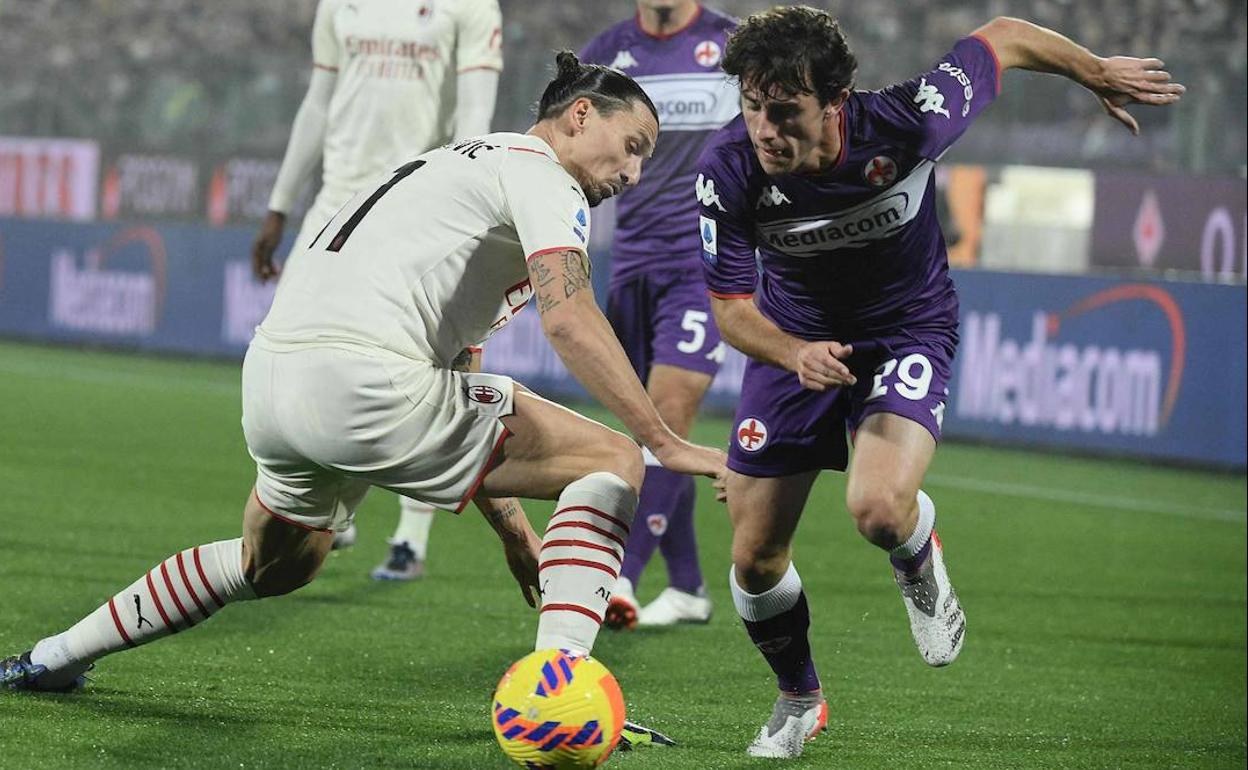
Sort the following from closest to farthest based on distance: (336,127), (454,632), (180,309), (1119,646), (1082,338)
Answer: (454,632)
(1119,646)
(336,127)
(1082,338)
(180,309)

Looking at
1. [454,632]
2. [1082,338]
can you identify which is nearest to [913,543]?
[454,632]

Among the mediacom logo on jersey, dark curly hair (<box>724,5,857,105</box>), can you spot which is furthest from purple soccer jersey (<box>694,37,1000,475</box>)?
the mediacom logo on jersey

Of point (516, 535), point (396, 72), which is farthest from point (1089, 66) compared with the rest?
point (396, 72)

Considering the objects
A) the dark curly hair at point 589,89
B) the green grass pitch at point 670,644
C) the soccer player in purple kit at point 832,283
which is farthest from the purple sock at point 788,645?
the dark curly hair at point 589,89

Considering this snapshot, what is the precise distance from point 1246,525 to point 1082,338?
2.62 metres

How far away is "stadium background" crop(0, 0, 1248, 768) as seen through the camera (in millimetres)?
5418

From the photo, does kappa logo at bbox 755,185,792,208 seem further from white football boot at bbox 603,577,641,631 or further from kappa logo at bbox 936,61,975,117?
white football boot at bbox 603,577,641,631

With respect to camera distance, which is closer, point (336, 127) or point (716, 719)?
point (716, 719)

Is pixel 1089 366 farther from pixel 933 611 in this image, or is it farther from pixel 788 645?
pixel 788 645

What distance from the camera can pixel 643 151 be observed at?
4.55 m

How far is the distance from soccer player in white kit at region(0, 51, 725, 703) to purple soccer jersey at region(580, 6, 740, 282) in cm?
265

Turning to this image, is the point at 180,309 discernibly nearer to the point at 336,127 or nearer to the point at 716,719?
the point at 336,127

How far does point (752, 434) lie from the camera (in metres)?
5.11

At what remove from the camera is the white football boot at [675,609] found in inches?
271
